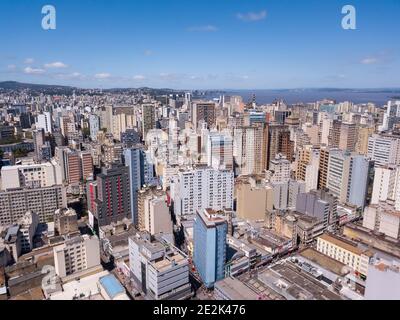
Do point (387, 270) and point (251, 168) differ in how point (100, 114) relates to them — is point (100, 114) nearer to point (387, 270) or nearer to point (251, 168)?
point (251, 168)

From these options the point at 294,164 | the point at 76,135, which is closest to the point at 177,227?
the point at 294,164

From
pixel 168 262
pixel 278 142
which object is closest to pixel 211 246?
pixel 168 262

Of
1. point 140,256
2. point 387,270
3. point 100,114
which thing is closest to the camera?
point 387,270

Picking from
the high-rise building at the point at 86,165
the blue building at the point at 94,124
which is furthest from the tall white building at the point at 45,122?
the high-rise building at the point at 86,165

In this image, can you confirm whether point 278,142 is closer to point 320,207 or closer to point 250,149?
point 250,149
